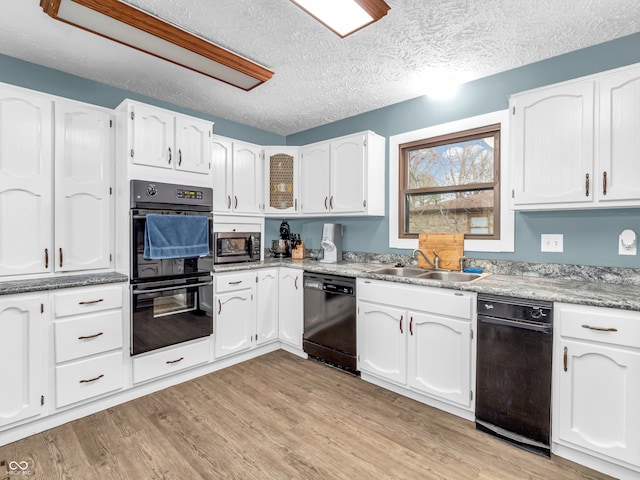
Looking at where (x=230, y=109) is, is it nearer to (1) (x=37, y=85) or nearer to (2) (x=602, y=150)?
(1) (x=37, y=85)

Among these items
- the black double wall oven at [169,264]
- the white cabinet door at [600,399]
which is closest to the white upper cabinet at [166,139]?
the black double wall oven at [169,264]

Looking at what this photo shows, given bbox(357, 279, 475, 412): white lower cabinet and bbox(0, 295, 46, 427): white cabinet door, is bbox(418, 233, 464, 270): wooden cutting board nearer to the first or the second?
bbox(357, 279, 475, 412): white lower cabinet

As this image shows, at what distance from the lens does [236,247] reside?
344 cm

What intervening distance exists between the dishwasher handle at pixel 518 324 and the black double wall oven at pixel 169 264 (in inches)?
85.0

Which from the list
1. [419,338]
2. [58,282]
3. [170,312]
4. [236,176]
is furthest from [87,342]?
[419,338]

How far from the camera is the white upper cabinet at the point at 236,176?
10.6 feet

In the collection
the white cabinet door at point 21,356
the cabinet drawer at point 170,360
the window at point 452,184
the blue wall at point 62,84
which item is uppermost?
the blue wall at point 62,84

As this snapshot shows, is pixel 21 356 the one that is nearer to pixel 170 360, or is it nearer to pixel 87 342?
pixel 87 342

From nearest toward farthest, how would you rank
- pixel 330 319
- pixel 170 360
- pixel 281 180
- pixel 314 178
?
1. pixel 170 360
2. pixel 330 319
3. pixel 314 178
4. pixel 281 180

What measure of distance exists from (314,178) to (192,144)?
50.5 inches

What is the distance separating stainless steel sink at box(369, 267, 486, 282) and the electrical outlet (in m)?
0.47

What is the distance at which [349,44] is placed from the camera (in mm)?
2164

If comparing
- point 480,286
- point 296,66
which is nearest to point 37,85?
point 296,66

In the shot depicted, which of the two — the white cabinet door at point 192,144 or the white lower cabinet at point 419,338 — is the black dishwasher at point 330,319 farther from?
the white cabinet door at point 192,144
